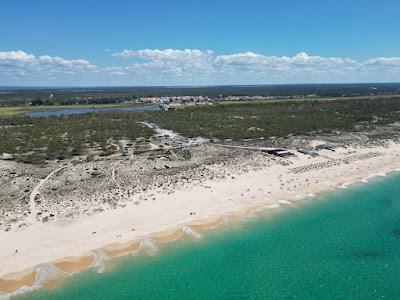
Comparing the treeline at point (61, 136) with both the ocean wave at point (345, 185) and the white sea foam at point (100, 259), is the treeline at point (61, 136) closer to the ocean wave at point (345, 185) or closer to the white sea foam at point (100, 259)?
the white sea foam at point (100, 259)

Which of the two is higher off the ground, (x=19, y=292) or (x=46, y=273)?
(x=46, y=273)

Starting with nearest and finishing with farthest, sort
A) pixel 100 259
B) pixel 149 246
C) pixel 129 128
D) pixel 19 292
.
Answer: pixel 19 292
pixel 100 259
pixel 149 246
pixel 129 128

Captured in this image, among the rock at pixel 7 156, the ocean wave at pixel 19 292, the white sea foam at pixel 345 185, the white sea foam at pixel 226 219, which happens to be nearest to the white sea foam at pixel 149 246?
the white sea foam at pixel 226 219

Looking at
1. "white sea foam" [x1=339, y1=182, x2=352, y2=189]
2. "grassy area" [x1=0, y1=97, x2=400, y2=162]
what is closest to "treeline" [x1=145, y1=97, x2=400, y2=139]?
"grassy area" [x1=0, y1=97, x2=400, y2=162]

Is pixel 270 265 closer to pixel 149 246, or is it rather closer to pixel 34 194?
pixel 149 246

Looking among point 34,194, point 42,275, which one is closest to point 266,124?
point 34,194

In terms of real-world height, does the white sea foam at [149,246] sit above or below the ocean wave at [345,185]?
below
